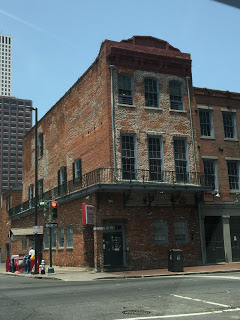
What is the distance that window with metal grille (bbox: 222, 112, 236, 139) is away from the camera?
1164 inches

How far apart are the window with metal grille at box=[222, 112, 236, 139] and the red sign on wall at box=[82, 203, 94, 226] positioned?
39.9ft

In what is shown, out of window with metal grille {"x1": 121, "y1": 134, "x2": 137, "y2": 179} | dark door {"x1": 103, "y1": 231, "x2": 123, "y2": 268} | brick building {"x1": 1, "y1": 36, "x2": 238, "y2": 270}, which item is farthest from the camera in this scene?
window with metal grille {"x1": 121, "y1": 134, "x2": 137, "y2": 179}

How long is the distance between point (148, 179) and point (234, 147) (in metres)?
8.15

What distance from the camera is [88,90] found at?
2828 centimetres

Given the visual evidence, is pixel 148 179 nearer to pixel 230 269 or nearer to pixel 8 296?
pixel 230 269

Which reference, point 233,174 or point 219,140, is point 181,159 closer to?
point 219,140

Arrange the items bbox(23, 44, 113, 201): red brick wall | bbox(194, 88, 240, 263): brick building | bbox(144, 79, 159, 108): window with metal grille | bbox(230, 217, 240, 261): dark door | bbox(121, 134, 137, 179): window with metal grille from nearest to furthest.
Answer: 1. bbox(121, 134, 137, 179): window with metal grille
2. bbox(23, 44, 113, 201): red brick wall
3. bbox(144, 79, 159, 108): window with metal grille
4. bbox(194, 88, 240, 263): brick building
5. bbox(230, 217, 240, 261): dark door

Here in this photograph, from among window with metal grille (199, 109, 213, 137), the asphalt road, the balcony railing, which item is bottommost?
the asphalt road

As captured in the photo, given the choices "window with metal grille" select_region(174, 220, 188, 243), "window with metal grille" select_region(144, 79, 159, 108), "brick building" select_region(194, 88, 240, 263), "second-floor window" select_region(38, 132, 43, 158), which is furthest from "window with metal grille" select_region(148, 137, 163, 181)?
"second-floor window" select_region(38, 132, 43, 158)

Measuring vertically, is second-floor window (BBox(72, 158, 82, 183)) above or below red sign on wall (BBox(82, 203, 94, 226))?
above

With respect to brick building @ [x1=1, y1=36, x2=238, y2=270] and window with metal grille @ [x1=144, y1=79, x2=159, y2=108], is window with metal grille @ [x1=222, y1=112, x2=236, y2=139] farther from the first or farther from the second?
window with metal grille @ [x1=144, y1=79, x2=159, y2=108]

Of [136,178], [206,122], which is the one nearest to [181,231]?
[136,178]

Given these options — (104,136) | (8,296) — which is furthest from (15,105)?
(8,296)

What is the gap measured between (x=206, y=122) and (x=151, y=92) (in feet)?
16.3
